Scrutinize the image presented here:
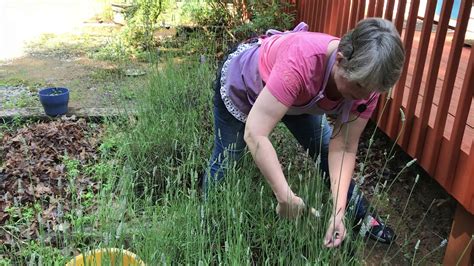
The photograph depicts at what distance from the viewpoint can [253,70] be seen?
2.31m

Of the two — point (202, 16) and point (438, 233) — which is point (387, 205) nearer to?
point (438, 233)

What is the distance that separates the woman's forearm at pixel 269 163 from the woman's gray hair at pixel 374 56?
41cm

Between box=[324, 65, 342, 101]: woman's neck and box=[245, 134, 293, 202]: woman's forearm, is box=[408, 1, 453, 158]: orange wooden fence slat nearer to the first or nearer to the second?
box=[324, 65, 342, 101]: woman's neck

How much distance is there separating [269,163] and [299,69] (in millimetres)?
376

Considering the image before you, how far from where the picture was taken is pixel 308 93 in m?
2.00

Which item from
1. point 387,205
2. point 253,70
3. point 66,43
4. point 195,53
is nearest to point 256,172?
point 253,70

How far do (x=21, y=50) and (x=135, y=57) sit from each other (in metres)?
1.81

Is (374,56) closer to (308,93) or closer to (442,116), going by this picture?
(308,93)

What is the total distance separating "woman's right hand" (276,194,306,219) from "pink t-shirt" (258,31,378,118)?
0.36 metres

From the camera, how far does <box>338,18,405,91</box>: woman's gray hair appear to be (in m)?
1.67

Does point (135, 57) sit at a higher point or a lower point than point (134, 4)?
lower

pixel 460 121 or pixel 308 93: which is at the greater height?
pixel 308 93

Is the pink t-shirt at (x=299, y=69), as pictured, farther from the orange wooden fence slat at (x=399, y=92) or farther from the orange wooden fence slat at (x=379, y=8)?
the orange wooden fence slat at (x=379, y=8)

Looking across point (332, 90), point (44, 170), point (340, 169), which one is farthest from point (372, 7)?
point (44, 170)
